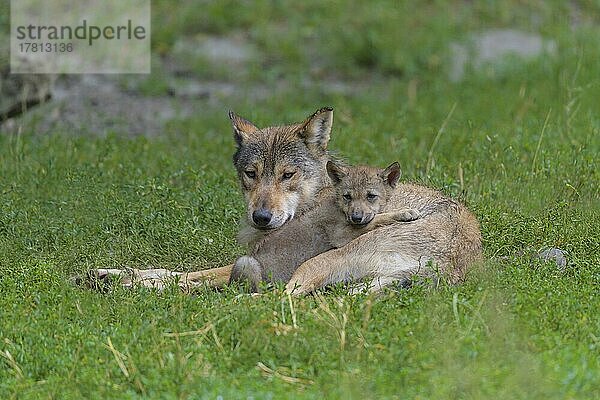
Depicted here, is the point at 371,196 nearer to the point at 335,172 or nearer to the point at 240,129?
the point at 335,172

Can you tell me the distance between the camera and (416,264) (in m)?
7.30

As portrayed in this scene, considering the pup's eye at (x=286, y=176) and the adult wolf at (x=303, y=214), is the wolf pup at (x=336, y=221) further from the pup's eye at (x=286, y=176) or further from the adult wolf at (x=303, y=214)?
the pup's eye at (x=286, y=176)

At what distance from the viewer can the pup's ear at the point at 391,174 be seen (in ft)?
25.9

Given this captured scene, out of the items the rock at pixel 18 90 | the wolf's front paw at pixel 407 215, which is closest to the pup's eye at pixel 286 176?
the wolf's front paw at pixel 407 215

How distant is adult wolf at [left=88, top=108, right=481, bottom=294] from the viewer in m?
7.38

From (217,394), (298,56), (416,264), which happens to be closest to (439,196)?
(416,264)

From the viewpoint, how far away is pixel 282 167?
27.0 feet

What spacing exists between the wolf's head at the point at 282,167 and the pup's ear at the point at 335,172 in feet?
1.28

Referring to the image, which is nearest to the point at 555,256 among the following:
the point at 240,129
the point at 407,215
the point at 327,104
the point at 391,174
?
the point at 407,215

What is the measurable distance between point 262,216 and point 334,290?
110cm

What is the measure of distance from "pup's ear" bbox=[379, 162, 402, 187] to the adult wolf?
13 centimetres

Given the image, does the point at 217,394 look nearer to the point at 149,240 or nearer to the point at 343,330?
the point at 343,330

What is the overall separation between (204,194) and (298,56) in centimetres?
667

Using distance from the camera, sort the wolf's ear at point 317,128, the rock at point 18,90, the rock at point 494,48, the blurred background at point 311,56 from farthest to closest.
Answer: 1. the rock at point 494,48
2. the blurred background at point 311,56
3. the rock at point 18,90
4. the wolf's ear at point 317,128
